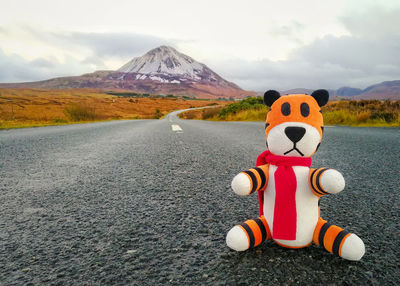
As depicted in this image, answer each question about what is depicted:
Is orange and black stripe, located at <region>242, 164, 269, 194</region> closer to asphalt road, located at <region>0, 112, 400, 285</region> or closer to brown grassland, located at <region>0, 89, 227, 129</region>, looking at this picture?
asphalt road, located at <region>0, 112, 400, 285</region>

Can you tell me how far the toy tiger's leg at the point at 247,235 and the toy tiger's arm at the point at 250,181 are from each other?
148 millimetres

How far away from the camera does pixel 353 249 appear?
0.98 metres

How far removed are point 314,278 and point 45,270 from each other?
3.28 feet

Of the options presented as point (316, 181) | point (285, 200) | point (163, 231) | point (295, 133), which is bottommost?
point (163, 231)

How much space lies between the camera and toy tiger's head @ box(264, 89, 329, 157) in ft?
3.85

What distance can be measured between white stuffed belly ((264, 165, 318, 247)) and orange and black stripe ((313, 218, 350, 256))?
0.9 inches

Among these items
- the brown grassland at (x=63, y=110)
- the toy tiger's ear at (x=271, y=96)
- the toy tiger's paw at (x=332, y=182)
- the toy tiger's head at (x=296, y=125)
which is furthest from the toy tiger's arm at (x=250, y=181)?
the brown grassland at (x=63, y=110)

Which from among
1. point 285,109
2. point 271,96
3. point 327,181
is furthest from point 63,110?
point 327,181

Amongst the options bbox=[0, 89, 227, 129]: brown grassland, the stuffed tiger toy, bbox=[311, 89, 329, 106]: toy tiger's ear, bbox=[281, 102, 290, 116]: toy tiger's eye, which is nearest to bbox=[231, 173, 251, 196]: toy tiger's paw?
the stuffed tiger toy

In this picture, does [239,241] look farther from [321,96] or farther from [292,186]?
[321,96]

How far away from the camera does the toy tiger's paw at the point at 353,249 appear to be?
0.97 m

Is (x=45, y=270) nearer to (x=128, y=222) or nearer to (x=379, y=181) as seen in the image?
(x=128, y=222)

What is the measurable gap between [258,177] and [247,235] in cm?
25

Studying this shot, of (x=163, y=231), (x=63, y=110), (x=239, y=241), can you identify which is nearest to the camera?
(x=239, y=241)
